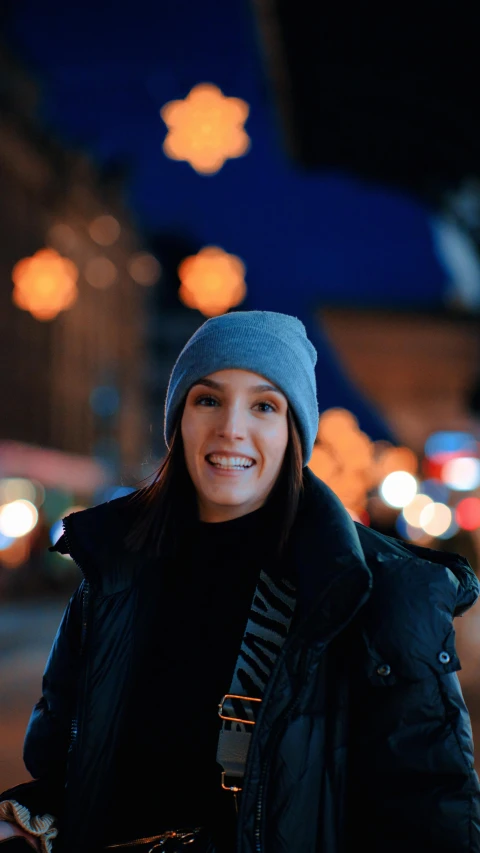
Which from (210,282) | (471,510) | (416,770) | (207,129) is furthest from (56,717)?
(471,510)

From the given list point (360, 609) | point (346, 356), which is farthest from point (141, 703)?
point (346, 356)

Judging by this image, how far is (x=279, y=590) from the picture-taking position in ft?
6.75

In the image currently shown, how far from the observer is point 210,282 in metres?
14.4

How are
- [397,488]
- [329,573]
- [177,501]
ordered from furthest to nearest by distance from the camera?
1. [397,488]
2. [177,501]
3. [329,573]

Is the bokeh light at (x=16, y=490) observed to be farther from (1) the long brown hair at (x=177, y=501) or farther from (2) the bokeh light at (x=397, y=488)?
(1) the long brown hair at (x=177, y=501)

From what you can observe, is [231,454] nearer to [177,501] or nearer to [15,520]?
[177,501]

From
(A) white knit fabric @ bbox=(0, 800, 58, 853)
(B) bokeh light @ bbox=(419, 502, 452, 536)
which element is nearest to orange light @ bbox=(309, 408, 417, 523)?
(A) white knit fabric @ bbox=(0, 800, 58, 853)

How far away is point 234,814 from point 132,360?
188 feet

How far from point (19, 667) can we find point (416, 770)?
1091cm

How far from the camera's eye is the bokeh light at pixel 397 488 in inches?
1236

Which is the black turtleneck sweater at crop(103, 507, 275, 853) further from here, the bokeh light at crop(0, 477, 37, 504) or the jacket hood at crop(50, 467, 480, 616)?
the bokeh light at crop(0, 477, 37, 504)

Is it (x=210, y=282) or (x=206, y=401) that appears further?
(x=210, y=282)

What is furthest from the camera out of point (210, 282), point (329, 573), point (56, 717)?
point (210, 282)

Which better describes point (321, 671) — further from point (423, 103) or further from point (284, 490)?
point (423, 103)
